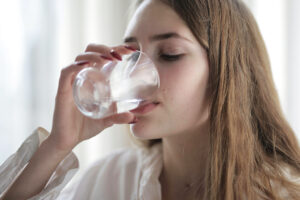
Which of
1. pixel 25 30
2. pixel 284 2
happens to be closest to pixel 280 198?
pixel 284 2

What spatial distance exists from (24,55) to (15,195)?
0.57 m

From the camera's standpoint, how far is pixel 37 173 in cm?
89

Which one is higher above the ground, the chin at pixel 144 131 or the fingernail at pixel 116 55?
the fingernail at pixel 116 55

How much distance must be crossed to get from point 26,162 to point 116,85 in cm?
35

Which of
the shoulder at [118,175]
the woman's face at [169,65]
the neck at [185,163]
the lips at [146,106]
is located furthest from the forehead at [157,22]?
the shoulder at [118,175]

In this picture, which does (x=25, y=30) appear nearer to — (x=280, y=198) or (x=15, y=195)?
(x=15, y=195)

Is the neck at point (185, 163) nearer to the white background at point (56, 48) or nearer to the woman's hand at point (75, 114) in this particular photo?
the woman's hand at point (75, 114)

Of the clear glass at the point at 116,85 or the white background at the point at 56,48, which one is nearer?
the clear glass at the point at 116,85

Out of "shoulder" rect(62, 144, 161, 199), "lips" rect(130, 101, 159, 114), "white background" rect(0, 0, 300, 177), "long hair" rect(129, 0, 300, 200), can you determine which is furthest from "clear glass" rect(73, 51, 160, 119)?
"white background" rect(0, 0, 300, 177)

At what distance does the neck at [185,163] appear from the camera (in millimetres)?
1015

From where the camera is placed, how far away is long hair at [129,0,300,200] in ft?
2.96

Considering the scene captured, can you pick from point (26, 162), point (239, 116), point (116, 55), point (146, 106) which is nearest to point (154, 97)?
point (146, 106)

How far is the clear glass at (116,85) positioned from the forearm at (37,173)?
8.3 inches

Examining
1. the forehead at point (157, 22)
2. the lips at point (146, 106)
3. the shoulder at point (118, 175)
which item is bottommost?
the shoulder at point (118, 175)
